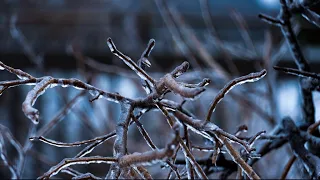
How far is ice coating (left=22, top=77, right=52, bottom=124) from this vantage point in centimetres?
28

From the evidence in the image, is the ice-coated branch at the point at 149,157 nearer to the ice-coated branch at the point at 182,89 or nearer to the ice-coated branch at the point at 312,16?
the ice-coated branch at the point at 182,89

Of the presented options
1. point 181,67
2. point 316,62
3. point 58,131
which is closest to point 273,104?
point 181,67

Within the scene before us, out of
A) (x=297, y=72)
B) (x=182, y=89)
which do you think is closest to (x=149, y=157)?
(x=182, y=89)

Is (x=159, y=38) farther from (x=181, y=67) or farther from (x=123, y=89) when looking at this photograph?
(x=181, y=67)

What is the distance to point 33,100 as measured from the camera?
310mm


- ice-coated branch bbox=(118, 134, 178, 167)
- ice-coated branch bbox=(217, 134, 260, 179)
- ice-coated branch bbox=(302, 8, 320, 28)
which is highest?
ice-coated branch bbox=(302, 8, 320, 28)

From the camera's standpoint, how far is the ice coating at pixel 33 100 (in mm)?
280

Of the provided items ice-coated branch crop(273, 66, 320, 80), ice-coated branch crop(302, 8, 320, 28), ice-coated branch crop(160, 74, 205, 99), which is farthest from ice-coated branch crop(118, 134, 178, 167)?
ice-coated branch crop(302, 8, 320, 28)

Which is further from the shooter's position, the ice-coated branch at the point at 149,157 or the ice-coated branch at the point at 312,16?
the ice-coated branch at the point at 312,16

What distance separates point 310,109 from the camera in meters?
0.57

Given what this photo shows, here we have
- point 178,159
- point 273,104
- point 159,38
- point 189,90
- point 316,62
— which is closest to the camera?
point 189,90

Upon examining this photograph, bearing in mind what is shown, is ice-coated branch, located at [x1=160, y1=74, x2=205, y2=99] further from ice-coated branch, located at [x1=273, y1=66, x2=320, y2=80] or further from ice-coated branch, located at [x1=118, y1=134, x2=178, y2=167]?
ice-coated branch, located at [x1=273, y1=66, x2=320, y2=80]

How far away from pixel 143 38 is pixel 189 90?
1.99 meters

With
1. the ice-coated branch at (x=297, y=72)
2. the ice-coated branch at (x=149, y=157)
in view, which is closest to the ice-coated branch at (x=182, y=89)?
the ice-coated branch at (x=149, y=157)
